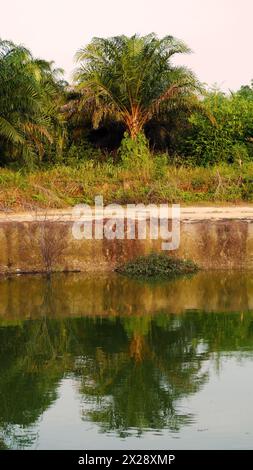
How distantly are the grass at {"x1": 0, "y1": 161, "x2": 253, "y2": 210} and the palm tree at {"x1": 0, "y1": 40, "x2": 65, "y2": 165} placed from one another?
67 cm

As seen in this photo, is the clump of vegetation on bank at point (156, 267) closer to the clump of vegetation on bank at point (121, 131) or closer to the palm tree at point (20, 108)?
the clump of vegetation on bank at point (121, 131)

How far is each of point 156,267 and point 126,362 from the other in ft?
20.8

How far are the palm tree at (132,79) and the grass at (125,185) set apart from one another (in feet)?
7.45

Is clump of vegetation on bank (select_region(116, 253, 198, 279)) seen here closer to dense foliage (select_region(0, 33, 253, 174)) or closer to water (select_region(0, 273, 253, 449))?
water (select_region(0, 273, 253, 449))

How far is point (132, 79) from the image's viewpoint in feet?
86.8

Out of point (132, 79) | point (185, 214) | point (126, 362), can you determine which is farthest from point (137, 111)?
point (126, 362)

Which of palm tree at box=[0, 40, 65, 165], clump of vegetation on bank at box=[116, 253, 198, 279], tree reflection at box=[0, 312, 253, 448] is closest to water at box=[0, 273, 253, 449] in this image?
tree reflection at box=[0, 312, 253, 448]

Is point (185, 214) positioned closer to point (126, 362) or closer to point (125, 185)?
point (125, 185)

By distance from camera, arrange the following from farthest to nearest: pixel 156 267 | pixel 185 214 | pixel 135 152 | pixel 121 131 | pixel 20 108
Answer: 1. pixel 121 131
2. pixel 135 152
3. pixel 20 108
4. pixel 185 214
5. pixel 156 267

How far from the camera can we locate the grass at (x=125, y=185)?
23.0m

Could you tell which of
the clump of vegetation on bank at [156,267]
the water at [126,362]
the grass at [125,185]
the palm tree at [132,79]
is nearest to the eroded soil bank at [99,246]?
the clump of vegetation on bank at [156,267]

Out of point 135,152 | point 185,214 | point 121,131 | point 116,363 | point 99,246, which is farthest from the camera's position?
Answer: point 121,131

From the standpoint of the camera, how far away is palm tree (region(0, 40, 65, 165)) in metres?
23.6

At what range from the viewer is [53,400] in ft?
35.1
